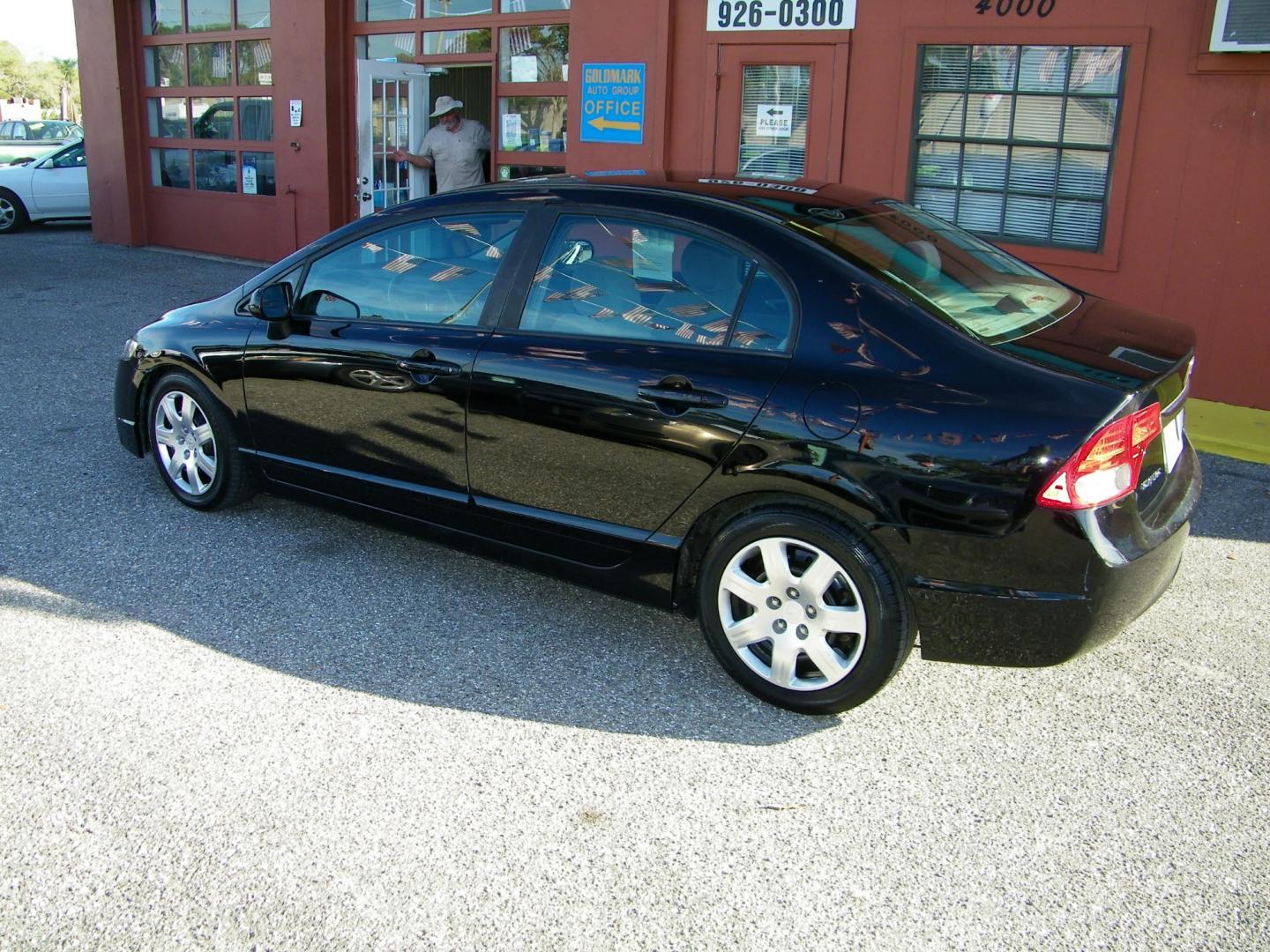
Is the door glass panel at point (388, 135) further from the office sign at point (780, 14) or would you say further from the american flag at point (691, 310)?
the american flag at point (691, 310)

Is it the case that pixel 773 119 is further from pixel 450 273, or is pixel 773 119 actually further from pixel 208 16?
pixel 208 16

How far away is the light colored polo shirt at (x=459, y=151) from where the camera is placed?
10750 millimetres

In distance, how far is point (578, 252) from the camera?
404cm

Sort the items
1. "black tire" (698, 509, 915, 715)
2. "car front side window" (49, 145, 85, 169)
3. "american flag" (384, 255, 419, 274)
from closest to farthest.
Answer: "black tire" (698, 509, 915, 715)
"american flag" (384, 255, 419, 274)
"car front side window" (49, 145, 85, 169)

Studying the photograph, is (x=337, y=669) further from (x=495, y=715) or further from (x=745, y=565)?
(x=745, y=565)

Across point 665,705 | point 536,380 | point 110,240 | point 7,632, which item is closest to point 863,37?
point 536,380

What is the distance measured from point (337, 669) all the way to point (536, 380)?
1181 mm

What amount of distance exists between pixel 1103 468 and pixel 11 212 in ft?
59.4

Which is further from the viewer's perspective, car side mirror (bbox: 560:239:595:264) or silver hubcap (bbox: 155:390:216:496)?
silver hubcap (bbox: 155:390:216:496)

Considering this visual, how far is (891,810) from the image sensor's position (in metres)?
3.16

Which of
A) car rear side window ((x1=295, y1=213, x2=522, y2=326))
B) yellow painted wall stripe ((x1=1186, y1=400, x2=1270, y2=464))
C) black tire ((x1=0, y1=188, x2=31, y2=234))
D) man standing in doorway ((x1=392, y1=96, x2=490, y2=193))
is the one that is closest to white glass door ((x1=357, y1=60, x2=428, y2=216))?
man standing in doorway ((x1=392, y1=96, x2=490, y2=193))

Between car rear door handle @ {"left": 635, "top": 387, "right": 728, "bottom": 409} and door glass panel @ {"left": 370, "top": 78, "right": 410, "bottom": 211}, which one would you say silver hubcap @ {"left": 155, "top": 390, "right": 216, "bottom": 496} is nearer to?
car rear door handle @ {"left": 635, "top": 387, "right": 728, "bottom": 409}

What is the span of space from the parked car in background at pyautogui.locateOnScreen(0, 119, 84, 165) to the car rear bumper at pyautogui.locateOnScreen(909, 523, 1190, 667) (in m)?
24.0

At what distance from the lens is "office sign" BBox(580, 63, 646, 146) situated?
9406mm
